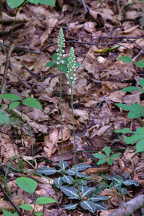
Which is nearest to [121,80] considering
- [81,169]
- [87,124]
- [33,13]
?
[87,124]

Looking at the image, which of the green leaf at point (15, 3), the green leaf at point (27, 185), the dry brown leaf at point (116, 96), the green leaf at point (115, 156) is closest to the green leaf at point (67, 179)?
the green leaf at point (115, 156)

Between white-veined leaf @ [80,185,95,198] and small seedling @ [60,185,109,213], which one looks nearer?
small seedling @ [60,185,109,213]

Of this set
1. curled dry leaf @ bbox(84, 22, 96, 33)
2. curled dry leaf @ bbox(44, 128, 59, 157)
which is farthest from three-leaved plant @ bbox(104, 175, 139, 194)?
curled dry leaf @ bbox(84, 22, 96, 33)

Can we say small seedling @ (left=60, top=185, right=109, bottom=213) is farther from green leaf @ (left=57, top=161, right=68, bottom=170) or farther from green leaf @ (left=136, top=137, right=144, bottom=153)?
green leaf @ (left=136, top=137, right=144, bottom=153)

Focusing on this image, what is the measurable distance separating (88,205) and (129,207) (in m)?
0.36

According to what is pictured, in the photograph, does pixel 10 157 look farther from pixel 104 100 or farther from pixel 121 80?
pixel 121 80

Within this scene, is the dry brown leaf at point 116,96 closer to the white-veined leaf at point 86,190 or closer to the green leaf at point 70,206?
the white-veined leaf at point 86,190

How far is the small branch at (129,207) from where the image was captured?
2.40m

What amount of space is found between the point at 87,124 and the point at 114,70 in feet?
3.01

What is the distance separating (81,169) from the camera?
3104mm

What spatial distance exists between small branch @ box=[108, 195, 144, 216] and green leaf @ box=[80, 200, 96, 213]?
262 mm

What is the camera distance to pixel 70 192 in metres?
2.84

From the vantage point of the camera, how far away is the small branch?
2.40 meters

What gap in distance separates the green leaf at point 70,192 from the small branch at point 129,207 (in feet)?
1.42
